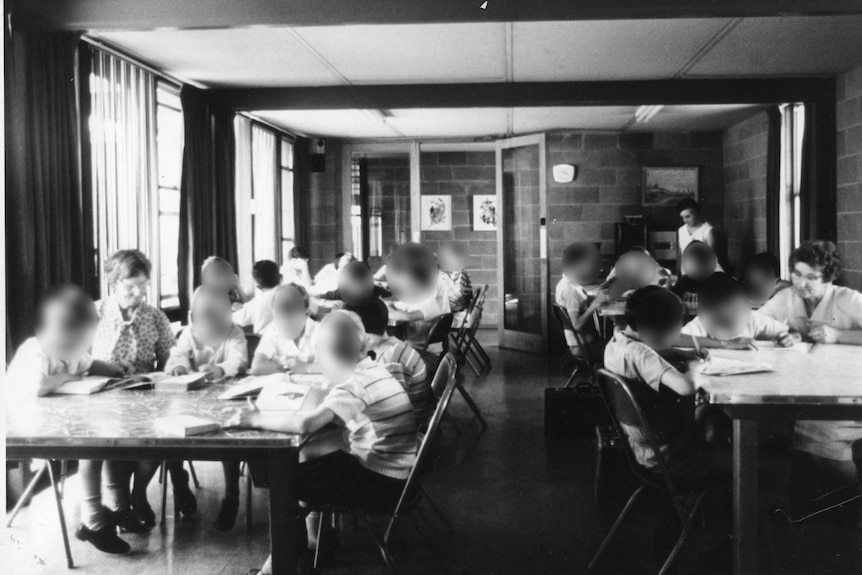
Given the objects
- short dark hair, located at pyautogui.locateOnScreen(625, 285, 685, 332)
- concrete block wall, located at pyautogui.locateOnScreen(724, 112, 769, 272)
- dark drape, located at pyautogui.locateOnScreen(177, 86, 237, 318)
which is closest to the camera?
short dark hair, located at pyautogui.locateOnScreen(625, 285, 685, 332)

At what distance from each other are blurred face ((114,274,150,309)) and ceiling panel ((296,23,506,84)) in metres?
1.91

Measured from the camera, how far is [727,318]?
9.84ft

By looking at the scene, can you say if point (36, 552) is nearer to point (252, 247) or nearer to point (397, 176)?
point (252, 247)

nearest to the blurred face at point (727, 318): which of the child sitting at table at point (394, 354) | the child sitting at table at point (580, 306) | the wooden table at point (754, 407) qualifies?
the wooden table at point (754, 407)

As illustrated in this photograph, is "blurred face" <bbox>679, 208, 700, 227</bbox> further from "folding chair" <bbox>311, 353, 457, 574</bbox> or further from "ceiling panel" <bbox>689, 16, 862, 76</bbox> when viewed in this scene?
"folding chair" <bbox>311, 353, 457, 574</bbox>

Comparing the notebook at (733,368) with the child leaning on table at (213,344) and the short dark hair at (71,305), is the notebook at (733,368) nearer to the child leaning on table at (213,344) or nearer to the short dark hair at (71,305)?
the child leaning on table at (213,344)

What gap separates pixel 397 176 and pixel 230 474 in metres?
6.79

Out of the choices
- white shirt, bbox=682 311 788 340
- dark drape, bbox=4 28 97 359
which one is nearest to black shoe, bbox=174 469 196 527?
dark drape, bbox=4 28 97 359

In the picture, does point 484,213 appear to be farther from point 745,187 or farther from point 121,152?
point 121,152

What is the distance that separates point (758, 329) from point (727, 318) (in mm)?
348

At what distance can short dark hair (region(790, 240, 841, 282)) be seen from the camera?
122 inches

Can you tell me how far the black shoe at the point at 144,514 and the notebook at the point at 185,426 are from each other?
111cm

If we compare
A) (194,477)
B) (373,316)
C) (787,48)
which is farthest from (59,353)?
(787,48)

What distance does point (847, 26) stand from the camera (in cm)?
428
